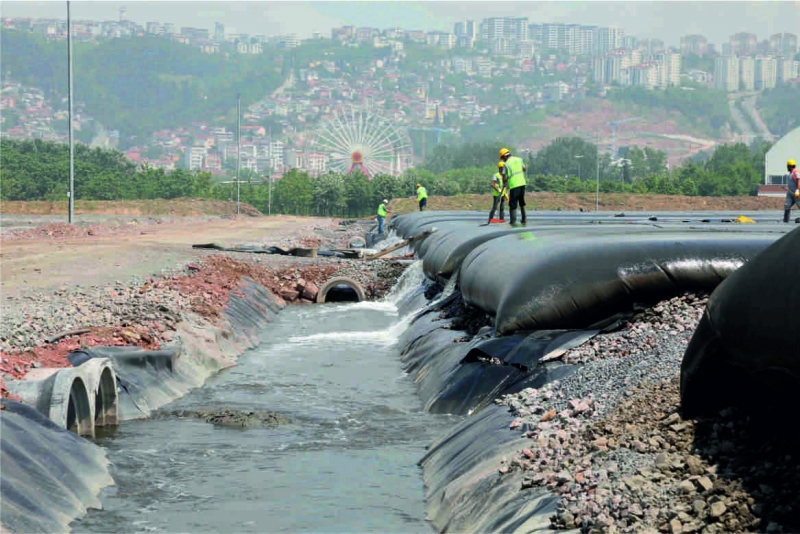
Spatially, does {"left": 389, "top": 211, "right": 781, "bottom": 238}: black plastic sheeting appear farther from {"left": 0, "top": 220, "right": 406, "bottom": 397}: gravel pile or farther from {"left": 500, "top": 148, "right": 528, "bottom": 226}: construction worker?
{"left": 0, "top": 220, "right": 406, "bottom": 397}: gravel pile

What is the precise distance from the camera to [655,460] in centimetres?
660

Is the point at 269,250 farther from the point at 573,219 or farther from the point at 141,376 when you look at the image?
the point at 141,376

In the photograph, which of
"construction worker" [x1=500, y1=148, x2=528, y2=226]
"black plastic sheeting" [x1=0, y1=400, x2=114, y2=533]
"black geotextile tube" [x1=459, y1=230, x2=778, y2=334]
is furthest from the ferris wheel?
"black plastic sheeting" [x1=0, y1=400, x2=114, y2=533]

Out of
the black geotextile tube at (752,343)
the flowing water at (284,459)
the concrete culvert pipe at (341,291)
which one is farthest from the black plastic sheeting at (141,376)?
the concrete culvert pipe at (341,291)

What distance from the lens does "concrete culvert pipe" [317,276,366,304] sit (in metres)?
26.7

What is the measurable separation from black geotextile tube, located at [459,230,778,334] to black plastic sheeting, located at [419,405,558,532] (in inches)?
76.6

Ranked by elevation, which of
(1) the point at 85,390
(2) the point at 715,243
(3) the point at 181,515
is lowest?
(3) the point at 181,515

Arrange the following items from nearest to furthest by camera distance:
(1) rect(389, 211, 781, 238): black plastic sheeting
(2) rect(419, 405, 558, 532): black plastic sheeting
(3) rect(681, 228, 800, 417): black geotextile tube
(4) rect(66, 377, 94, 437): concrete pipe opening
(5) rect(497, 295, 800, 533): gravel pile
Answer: (5) rect(497, 295, 800, 533): gravel pile, (3) rect(681, 228, 800, 417): black geotextile tube, (2) rect(419, 405, 558, 532): black plastic sheeting, (4) rect(66, 377, 94, 437): concrete pipe opening, (1) rect(389, 211, 781, 238): black plastic sheeting

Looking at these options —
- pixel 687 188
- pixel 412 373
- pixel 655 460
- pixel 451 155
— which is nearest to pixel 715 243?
pixel 412 373

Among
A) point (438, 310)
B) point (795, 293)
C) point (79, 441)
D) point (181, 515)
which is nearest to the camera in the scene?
point (795, 293)

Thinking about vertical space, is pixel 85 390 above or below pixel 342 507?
above

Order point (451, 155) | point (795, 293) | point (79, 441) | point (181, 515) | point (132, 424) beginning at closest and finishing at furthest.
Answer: point (795, 293) < point (181, 515) < point (79, 441) < point (132, 424) < point (451, 155)

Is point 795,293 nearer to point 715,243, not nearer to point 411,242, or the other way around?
point 715,243

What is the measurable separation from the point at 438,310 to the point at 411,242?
12.9m
